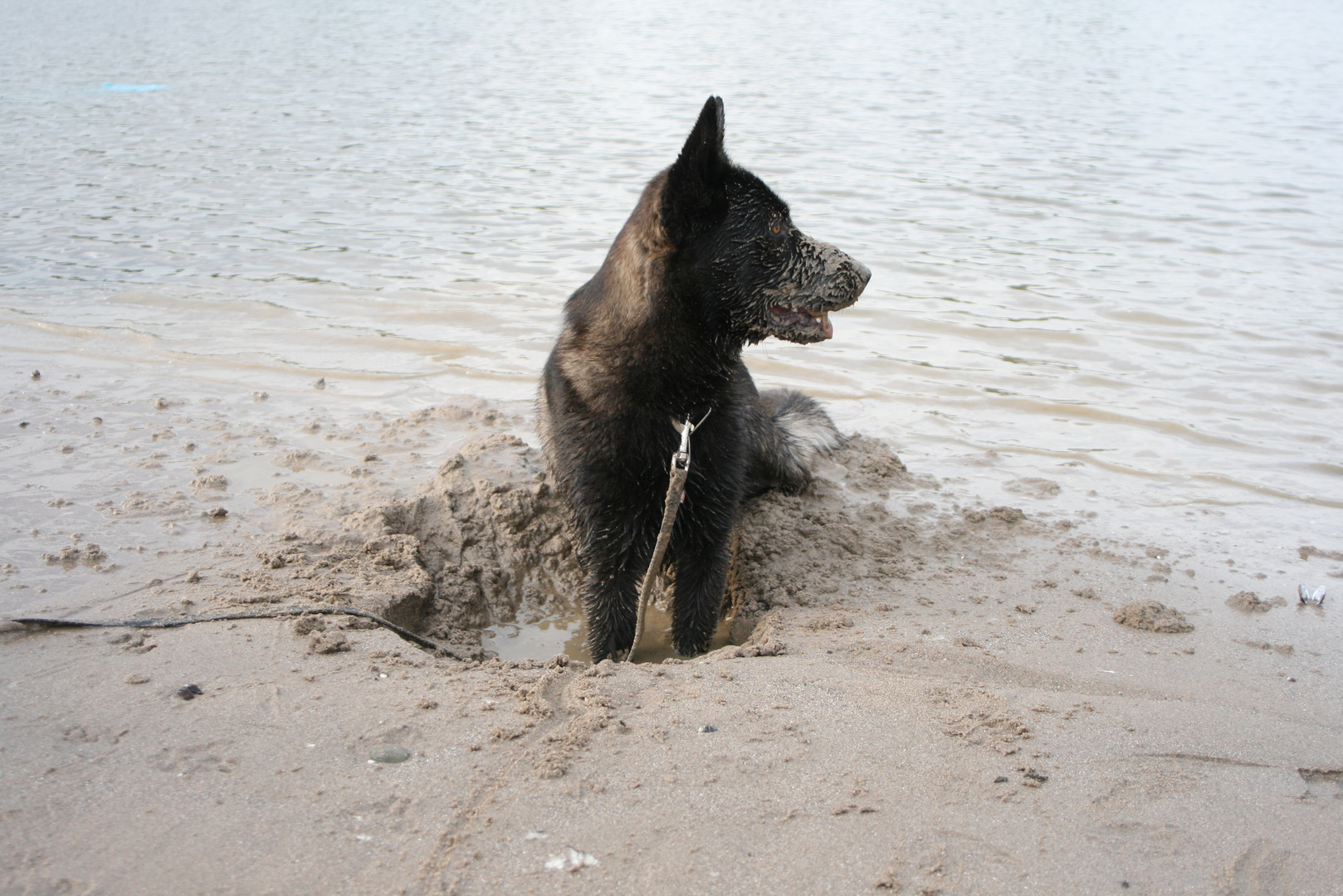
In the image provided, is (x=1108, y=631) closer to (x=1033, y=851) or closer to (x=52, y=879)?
(x=1033, y=851)

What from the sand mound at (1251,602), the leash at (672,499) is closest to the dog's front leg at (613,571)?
the leash at (672,499)

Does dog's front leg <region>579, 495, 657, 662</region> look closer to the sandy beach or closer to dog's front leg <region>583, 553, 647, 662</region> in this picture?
dog's front leg <region>583, 553, 647, 662</region>

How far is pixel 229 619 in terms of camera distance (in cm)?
345

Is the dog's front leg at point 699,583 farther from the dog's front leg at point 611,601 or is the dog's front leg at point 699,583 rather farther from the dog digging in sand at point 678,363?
the dog's front leg at point 611,601

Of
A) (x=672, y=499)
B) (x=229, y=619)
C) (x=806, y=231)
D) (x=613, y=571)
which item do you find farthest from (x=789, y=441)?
(x=806, y=231)

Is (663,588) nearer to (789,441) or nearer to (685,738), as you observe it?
(789,441)

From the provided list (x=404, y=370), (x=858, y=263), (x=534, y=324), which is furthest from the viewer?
(x=534, y=324)

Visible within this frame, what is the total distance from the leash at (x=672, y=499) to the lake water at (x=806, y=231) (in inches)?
83.9

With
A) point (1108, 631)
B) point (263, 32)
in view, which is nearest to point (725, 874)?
point (1108, 631)

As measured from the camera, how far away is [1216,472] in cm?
566

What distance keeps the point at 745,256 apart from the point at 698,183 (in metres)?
0.32

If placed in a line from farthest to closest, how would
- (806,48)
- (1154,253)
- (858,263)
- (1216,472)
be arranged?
(806,48)
(1154,253)
(1216,472)
(858,263)

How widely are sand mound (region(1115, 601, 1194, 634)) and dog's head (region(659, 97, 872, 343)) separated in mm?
1750

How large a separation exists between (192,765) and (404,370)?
487cm
